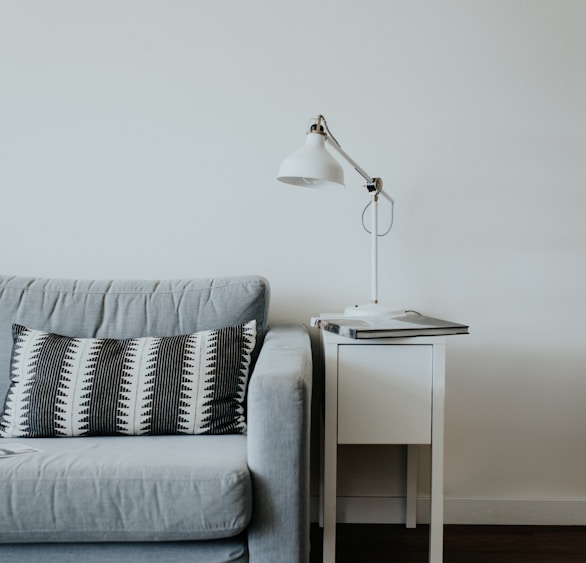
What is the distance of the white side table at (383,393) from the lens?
1.70m

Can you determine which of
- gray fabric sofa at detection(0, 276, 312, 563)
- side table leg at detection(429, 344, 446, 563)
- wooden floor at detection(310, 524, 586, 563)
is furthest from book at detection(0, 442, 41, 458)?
side table leg at detection(429, 344, 446, 563)

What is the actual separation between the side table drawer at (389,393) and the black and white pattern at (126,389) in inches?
11.8

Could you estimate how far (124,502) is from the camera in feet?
4.35

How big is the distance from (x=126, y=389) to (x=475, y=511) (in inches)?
50.7

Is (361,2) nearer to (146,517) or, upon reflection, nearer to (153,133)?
(153,133)

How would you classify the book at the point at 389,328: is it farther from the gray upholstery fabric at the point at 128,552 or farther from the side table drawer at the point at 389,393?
the gray upholstery fabric at the point at 128,552

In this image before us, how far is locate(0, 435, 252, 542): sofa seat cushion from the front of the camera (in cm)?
132

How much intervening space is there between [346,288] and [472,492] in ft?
2.73

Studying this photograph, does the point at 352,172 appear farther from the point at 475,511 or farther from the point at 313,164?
the point at 475,511

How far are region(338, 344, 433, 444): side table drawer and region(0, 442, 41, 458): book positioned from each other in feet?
2.60

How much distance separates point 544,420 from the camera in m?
2.17

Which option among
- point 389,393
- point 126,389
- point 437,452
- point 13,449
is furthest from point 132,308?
point 437,452

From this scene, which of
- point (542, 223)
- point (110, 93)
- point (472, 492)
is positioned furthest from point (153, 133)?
point (472, 492)

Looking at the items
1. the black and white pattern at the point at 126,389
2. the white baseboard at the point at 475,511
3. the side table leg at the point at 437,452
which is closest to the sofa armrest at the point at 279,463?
the black and white pattern at the point at 126,389
